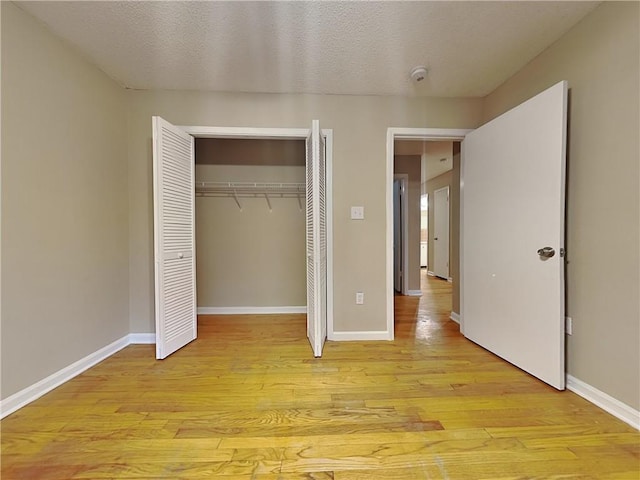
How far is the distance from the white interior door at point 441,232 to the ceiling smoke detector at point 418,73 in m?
4.45

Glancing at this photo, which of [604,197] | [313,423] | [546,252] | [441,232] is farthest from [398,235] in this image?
[313,423]

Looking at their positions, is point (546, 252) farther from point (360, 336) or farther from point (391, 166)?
point (360, 336)

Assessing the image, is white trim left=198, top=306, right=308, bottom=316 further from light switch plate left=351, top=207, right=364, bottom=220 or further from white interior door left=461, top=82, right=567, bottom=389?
white interior door left=461, top=82, right=567, bottom=389

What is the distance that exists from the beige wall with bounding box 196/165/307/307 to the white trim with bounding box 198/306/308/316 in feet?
0.15

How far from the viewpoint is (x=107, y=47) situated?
6.77 feet

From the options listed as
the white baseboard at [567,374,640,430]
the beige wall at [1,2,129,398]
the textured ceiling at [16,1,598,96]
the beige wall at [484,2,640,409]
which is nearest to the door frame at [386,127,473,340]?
the textured ceiling at [16,1,598,96]

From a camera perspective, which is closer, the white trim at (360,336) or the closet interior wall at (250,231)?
the white trim at (360,336)

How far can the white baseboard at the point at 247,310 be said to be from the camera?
3.74 metres

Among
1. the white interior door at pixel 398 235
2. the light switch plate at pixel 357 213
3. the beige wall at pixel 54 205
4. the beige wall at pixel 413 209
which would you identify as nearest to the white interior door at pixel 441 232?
the beige wall at pixel 413 209

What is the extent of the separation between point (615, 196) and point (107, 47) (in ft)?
11.1

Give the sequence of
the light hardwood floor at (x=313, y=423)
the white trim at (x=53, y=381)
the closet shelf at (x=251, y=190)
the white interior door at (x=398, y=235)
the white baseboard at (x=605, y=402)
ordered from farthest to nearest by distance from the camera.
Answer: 1. the white interior door at (x=398, y=235)
2. the closet shelf at (x=251, y=190)
3. the white trim at (x=53, y=381)
4. the white baseboard at (x=605, y=402)
5. the light hardwood floor at (x=313, y=423)

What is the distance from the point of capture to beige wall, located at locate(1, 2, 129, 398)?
1669 millimetres

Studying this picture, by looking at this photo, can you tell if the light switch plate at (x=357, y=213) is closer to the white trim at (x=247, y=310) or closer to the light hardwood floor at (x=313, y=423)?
the light hardwood floor at (x=313, y=423)

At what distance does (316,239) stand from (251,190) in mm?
1744
